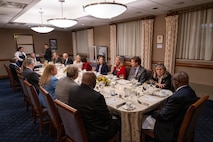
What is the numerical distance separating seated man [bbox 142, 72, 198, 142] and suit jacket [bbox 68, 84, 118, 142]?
61 cm

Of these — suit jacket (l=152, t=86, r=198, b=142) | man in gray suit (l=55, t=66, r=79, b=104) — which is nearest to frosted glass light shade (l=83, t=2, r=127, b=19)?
man in gray suit (l=55, t=66, r=79, b=104)

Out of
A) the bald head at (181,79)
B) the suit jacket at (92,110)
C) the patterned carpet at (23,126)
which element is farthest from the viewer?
the patterned carpet at (23,126)

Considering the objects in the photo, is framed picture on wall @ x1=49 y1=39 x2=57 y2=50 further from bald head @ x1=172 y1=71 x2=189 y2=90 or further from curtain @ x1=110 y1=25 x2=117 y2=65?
bald head @ x1=172 y1=71 x2=189 y2=90

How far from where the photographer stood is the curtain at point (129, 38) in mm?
5621

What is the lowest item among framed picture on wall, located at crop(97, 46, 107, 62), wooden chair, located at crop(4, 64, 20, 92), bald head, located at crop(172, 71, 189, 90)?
wooden chair, located at crop(4, 64, 20, 92)

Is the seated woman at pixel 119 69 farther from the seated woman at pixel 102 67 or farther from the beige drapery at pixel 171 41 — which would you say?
the beige drapery at pixel 171 41

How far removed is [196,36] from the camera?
4.13 m

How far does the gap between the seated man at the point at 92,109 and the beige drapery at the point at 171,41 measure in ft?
11.7

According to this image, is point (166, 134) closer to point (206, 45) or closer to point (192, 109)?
point (192, 109)

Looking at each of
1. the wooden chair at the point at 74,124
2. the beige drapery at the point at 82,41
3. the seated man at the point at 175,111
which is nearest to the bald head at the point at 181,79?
the seated man at the point at 175,111

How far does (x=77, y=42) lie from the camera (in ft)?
29.6

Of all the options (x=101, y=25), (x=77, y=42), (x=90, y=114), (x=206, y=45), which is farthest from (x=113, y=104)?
(x=77, y=42)

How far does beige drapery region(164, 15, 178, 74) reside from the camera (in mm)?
4332

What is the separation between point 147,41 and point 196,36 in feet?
4.80
